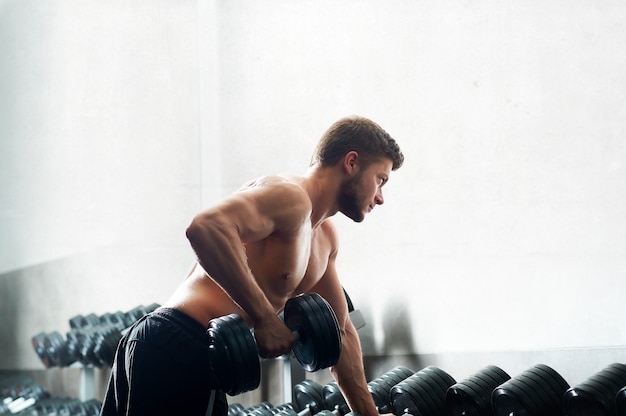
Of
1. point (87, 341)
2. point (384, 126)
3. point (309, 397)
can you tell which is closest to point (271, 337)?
point (309, 397)

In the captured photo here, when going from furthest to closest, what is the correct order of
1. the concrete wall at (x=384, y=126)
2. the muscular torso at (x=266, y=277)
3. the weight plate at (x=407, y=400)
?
the concrete wall at (x=384, y=126)
the weight plate at (x=407, y=400)
the muscular torso at (x=266, y=277)

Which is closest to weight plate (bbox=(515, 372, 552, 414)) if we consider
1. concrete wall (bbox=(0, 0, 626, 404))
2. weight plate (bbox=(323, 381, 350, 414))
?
concrete wall (bbox=(0, 0, 626, 404))

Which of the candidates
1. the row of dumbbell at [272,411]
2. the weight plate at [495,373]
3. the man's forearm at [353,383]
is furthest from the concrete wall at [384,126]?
the man's forearm at [353,383]

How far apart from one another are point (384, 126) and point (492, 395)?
5.11ft

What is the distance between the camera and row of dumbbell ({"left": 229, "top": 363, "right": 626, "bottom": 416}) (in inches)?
87.4

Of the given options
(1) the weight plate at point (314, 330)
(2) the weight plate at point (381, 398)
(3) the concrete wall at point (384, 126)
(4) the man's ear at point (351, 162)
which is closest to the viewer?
(1) the weight plate at point (314, 330)

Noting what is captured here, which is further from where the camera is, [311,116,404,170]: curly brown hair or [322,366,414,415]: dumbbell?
[322,366,414,415]: dumbbell

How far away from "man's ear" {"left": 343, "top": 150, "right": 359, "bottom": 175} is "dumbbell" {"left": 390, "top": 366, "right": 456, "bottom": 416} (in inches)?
39.3

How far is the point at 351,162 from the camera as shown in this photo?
1.96 metres

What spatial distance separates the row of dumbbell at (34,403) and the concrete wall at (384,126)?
0.17 metres

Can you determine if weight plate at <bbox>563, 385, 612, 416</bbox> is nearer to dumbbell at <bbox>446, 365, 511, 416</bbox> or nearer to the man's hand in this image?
dumbbell at <bbox>446, 365, 511, 416</bbox>

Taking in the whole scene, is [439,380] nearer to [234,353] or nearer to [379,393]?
[379,393]

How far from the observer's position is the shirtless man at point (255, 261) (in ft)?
5.43

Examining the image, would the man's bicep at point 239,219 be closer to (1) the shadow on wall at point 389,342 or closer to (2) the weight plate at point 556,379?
(2) the weight plate at point 556,379
